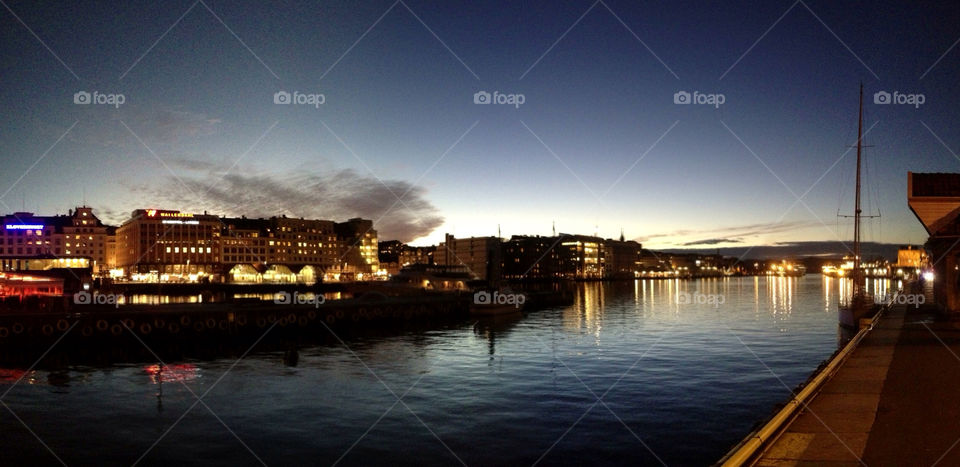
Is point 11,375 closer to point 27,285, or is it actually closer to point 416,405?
point 416,405

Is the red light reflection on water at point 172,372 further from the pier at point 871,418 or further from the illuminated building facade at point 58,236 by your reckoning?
the illuminated building facade at point 58,236

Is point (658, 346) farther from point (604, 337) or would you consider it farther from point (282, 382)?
point (282, 382)

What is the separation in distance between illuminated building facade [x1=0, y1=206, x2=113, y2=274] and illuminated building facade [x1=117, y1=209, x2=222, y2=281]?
6629 millimetres

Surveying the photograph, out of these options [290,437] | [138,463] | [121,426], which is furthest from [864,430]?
[121,426]

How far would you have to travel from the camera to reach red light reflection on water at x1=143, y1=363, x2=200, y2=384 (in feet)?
108

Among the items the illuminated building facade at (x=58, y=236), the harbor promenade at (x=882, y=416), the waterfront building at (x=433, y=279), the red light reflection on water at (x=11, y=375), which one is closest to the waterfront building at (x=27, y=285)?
the red light reflection on water at (x=11, y=375)

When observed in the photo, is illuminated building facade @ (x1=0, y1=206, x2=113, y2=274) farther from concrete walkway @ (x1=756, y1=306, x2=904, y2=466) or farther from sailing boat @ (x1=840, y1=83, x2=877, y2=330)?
concrete walkway @ (x1=756, y1=306, x2=904, y2=466)

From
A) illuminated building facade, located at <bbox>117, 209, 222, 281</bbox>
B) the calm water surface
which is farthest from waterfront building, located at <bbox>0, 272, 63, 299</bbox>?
illuminated building facade, located at <bbox>117, 209, 222, 281</bbox>

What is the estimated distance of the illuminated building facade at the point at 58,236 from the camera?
481ft

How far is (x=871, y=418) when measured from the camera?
13.5 meters

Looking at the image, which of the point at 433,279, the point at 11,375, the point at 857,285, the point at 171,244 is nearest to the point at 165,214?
the point at 171,244

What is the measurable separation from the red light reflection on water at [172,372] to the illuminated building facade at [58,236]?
120541 mm

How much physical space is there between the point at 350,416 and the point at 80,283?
6658 centimetres

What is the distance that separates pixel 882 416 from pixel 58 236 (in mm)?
186909
